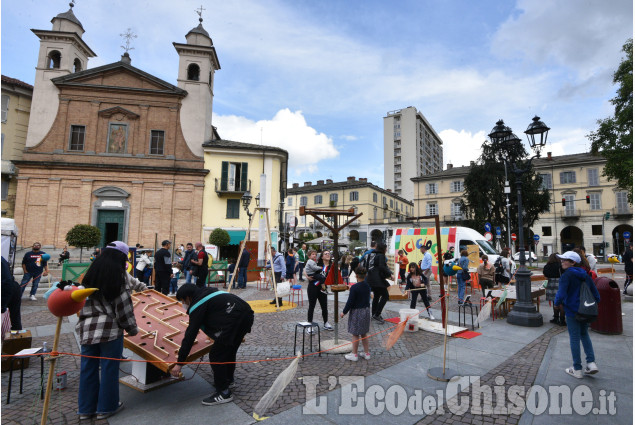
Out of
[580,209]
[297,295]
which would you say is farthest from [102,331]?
[580,209]

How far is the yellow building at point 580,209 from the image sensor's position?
37.9m

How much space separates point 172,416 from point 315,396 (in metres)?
1.54

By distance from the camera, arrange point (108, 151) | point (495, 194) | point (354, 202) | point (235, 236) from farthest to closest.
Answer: point (354, 202) < point (495, 194) < point (235, 236) < point (108, 151)

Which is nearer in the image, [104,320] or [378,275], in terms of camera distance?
[104,320]

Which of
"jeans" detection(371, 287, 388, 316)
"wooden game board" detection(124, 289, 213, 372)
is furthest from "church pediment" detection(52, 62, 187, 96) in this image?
"wooden game board" detection(124, 289, 213, 372)

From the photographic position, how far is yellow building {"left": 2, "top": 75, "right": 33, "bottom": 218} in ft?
75.5

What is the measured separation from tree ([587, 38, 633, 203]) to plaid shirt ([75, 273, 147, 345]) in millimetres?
24055

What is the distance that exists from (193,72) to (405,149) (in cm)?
4912

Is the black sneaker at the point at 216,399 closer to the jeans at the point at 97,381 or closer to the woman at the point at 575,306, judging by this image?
the jeans at the point at 97,381

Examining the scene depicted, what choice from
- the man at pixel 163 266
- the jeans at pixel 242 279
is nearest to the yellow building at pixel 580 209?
the jeans at pixel 242 279

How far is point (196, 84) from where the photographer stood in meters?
25.9

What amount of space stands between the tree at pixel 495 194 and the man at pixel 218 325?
1156 inches

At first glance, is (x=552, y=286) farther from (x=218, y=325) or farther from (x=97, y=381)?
(x=97, y=381)

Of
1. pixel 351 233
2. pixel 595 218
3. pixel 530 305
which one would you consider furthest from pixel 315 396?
pixel 595 218
